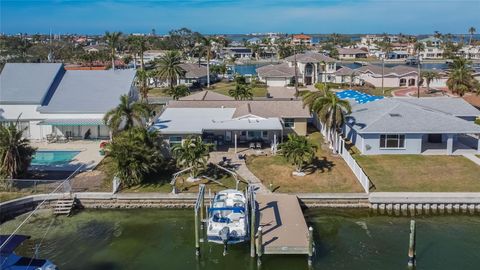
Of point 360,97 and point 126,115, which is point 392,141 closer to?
point 360,97

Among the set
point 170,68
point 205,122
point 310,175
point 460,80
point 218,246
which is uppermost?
point 170,68

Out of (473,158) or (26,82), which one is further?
Answer: (26,82)

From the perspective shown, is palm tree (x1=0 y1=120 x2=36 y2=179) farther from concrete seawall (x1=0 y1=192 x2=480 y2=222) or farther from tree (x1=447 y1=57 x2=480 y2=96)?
tree (x1=447 y1=57 x2=480 y2=96)

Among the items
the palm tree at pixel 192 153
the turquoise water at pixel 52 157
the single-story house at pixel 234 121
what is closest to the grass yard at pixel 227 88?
the single-story house at pixel 234 121

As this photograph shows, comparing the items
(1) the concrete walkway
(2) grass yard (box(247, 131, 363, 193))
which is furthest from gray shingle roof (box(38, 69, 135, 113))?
(1) the concrete walkway

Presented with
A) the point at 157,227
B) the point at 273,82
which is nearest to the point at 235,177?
the point at 157,227

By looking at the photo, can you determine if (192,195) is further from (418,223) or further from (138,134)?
(418,223)

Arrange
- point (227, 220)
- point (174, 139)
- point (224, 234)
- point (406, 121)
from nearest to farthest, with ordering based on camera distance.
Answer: point (224, 234) → point (227, 220) → point (406, 121) → point (174, 139)

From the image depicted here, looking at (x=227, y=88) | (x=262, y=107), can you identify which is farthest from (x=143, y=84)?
(x=227, y=88)
